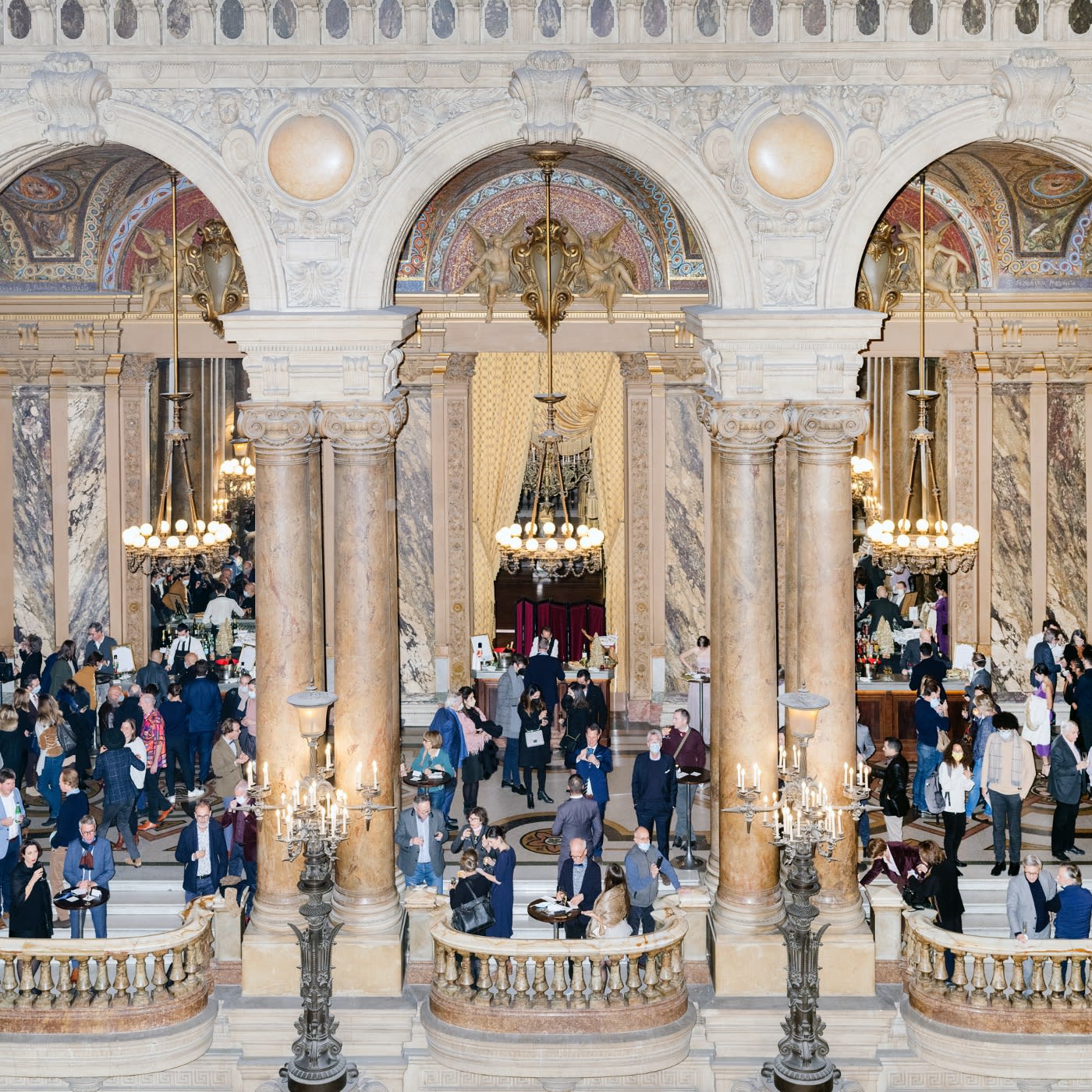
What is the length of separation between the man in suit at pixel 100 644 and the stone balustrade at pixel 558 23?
7.50m

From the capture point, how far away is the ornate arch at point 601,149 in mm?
12758

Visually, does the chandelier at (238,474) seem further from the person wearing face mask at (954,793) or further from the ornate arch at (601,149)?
the person wearing face mask at (954,793)

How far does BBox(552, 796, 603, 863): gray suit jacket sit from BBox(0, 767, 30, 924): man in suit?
3.91 meters

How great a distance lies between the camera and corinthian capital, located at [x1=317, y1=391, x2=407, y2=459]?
42.6 ft

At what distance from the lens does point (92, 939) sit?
12461 mm

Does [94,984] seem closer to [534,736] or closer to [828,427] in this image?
[534,736]

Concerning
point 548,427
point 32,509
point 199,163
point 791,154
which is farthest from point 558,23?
point 32,509

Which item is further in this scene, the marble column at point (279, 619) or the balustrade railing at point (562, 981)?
the marble column at point (279, 619)

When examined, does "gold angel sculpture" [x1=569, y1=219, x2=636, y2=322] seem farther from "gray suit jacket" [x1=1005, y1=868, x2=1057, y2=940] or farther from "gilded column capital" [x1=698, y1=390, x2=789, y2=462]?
"gray suit jacket" [x1=1005, y1=868, x2=1057, y2=940]

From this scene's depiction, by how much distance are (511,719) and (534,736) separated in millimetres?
594

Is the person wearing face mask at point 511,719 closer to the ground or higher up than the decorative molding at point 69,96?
closer to the ground

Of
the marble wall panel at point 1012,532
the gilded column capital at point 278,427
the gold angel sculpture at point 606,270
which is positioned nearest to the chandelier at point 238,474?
the gold angel sculpture at point 606,270

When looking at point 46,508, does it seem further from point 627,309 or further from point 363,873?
point 363,873

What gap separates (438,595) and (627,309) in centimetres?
357
